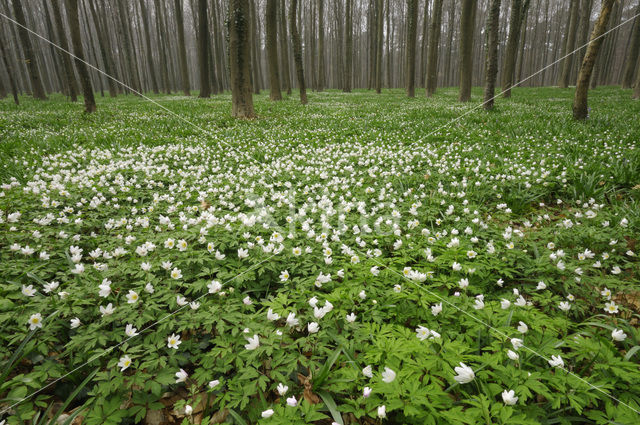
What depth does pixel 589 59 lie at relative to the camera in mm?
8047

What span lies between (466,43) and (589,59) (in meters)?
7.67

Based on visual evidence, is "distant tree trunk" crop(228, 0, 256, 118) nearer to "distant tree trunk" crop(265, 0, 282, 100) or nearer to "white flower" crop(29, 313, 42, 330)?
"distant tree trunk" crop(265, 0, 282, 100)

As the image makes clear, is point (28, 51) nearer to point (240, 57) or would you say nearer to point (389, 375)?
point (240, 57)

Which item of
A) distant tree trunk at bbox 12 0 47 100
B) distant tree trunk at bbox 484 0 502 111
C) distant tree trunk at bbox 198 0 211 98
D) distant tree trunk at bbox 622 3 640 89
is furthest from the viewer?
distant tree trunk at bbox 622 3 640 89

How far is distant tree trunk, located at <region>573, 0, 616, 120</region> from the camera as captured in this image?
754cm

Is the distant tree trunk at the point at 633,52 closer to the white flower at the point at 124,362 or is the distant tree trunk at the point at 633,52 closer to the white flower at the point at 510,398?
the white flower at the point at 510,398

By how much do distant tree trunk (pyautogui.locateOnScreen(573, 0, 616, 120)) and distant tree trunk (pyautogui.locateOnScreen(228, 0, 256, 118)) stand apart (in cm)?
969

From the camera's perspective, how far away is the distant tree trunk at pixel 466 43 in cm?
1369

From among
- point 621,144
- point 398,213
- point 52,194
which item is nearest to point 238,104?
point 52,194

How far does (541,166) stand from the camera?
5.46 metres

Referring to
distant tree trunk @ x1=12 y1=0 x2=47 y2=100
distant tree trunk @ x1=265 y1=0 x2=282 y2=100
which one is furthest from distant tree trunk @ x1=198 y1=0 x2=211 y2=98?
distant tree trunk @ x1=12 y1=0 x2=47 y2=100

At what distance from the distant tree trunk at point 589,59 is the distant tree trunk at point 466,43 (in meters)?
6.20

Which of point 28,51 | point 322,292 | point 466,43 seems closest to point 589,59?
point 466,43

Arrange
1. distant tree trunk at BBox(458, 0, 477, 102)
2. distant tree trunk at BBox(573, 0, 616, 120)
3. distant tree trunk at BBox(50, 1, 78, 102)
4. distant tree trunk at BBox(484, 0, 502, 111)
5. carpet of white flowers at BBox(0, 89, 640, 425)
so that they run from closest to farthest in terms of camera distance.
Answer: carpet of white flowers at BBox(0, 89, 640, 425) < distant tree trunk at BBox(573, 0, 616, 120) < distant tree trunk at BBox(484, 0, 502, 111) < distant tree trunk at BBox(50, 1, 78, 102) < distant tree trunk at BBox(458, 0, 477, 102)
